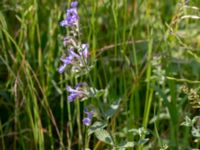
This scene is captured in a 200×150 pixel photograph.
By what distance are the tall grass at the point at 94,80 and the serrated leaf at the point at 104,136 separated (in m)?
0.18

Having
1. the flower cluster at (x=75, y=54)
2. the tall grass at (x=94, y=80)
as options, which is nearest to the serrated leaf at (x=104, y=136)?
the flower cluster at (x=75, y=54)

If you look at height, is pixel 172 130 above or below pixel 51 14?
below

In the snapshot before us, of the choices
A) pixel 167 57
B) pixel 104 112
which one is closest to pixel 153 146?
pixel 167 57

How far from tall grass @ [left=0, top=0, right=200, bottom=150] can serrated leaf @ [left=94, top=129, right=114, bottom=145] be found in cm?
18

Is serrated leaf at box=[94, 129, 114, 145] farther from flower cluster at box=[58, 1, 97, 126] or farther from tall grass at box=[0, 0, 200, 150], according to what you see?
tall grass at box=[0, 0, 200, 150]

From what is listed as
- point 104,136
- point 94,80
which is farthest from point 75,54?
point 94,80

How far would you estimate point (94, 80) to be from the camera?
1537mm

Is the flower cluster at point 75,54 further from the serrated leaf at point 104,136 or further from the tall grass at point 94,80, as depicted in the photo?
the tall grass at point 94,80

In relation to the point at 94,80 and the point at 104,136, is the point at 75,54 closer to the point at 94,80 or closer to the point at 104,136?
the point at 104,136

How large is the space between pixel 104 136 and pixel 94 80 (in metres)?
0.31

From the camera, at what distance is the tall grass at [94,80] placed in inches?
59.9

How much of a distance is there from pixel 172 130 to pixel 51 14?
0.73 metres

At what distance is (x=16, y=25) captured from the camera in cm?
210

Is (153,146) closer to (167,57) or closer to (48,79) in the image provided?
(167,57)
